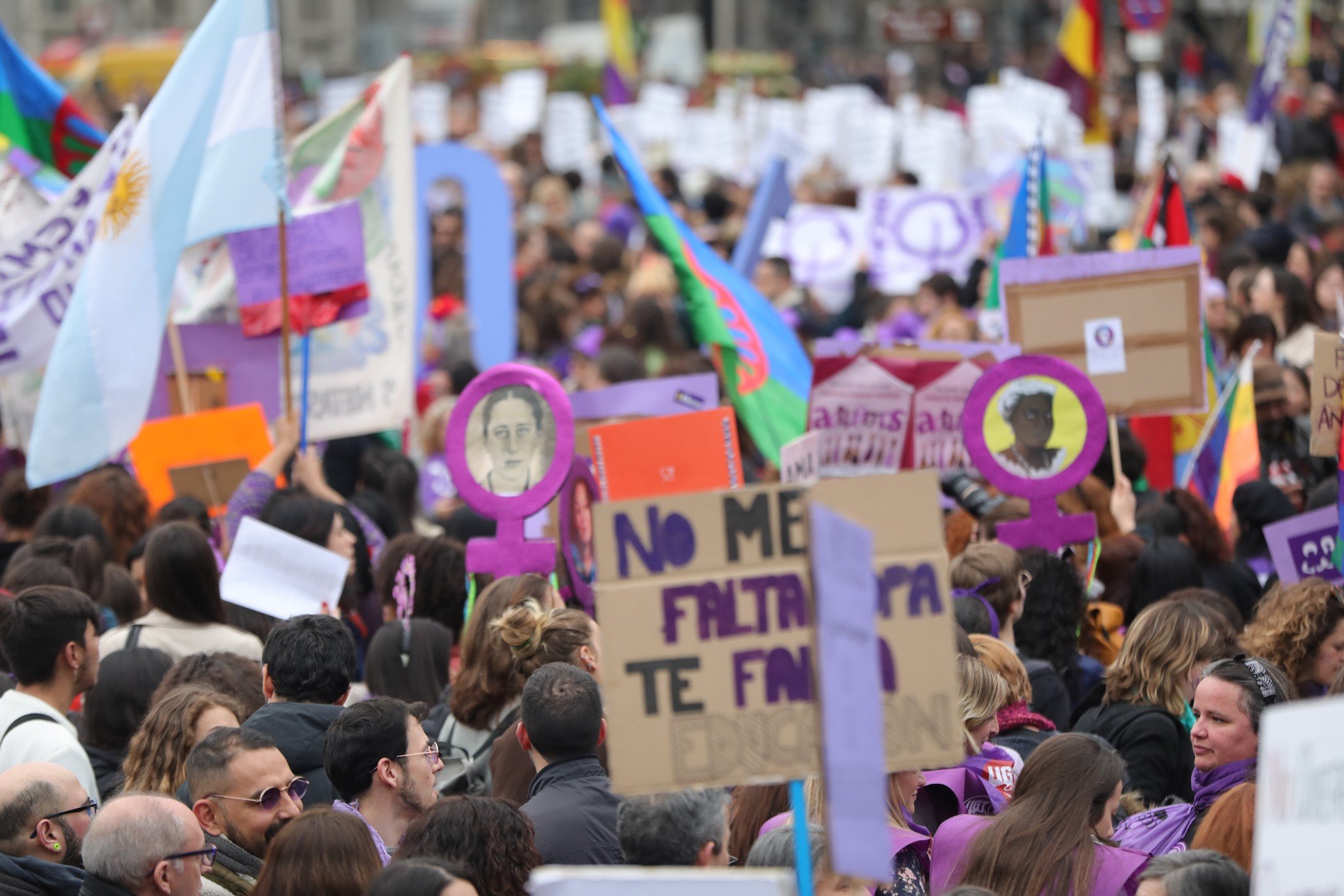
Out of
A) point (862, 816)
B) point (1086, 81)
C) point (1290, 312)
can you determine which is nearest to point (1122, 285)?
point (1290, 312)

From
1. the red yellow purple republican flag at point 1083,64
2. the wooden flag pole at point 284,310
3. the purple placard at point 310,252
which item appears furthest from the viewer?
the red yellow purple republican flag at point 1083,64

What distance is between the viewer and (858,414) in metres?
6.95

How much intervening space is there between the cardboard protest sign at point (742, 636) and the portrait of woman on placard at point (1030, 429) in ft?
9.21

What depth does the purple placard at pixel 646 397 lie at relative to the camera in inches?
277

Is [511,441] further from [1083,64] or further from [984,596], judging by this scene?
[1083,64]

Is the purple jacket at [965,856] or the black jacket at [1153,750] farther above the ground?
the purple jacket at [965,856]

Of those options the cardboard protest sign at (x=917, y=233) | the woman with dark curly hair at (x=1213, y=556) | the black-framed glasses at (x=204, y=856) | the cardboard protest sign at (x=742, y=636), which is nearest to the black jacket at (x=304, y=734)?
the black-framed glasses at (x=204, y=856)

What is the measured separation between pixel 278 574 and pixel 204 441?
5.96 feet

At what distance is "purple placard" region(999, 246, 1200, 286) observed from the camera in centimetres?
688

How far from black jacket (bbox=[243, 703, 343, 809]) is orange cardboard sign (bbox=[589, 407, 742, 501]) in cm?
151

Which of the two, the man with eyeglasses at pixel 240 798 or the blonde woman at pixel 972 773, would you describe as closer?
the man with eyeglasses at pixel 240 798

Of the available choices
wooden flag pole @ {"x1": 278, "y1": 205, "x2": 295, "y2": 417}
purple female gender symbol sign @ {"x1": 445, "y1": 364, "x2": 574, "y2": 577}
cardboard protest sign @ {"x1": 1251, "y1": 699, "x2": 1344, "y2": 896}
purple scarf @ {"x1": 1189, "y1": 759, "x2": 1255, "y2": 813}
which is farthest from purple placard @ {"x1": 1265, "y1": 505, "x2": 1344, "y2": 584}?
wooden flag pole @ {"x1": 278, "y1": 205, "x2": 295, "y2": 417}

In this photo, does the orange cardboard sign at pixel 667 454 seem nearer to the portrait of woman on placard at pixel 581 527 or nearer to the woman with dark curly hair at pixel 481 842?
the portrait of woman on placard at pixel 581 527

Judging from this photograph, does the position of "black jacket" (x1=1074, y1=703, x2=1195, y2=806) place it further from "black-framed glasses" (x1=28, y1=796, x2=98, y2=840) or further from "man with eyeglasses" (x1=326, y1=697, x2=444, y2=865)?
"black-framed glasses" (x1=28, y1=796, x2=98, y2=840)
